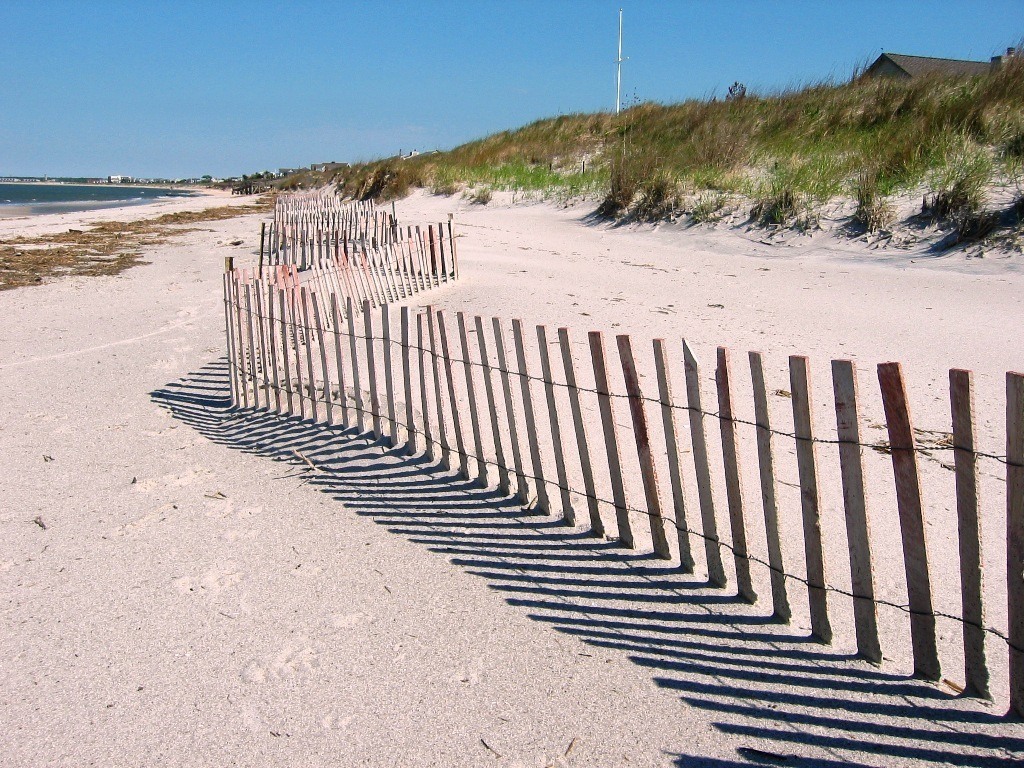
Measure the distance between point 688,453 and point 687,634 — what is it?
1.69 m

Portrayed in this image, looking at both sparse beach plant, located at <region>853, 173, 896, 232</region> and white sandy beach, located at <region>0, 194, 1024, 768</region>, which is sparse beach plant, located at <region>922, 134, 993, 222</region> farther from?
white sandy beach, located at <region>0, 194, 1024, 768</region>

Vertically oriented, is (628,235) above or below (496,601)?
above

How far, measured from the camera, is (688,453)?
173 inches

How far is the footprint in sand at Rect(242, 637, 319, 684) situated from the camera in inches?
106

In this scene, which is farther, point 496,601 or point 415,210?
point 415,210

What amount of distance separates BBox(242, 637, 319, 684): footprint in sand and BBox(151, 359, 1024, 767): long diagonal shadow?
817 millimetres

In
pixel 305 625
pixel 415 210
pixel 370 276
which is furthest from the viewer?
pixel 415 210

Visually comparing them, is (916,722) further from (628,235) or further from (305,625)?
(628,235)

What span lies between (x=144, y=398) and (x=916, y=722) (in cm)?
597

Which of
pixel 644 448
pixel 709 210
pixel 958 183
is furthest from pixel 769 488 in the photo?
pixel 709 210

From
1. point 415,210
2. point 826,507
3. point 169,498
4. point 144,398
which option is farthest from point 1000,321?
point 415,210

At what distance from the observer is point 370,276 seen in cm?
848

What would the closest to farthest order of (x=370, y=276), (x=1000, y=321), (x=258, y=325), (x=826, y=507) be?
1. (x=826, y=507)
2. (x=258, y=325)
3. (x=1000, y=321)
4. (x=370, y=276)

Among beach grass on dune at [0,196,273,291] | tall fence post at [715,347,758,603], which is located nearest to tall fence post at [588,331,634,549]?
tall fence post at [715,347,758,603]
